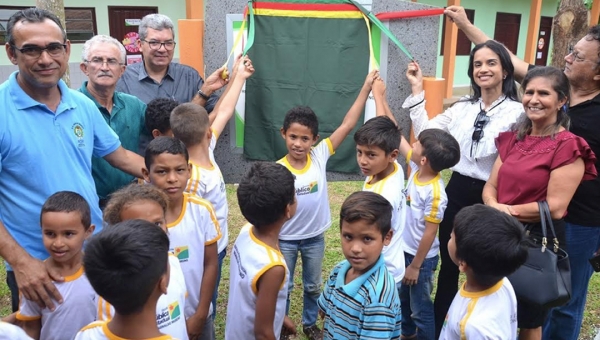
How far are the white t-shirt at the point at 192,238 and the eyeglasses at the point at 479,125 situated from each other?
154cm

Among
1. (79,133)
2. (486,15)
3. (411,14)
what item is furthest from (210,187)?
(486,15)

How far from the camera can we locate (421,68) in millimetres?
3291

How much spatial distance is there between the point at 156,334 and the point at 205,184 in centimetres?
117

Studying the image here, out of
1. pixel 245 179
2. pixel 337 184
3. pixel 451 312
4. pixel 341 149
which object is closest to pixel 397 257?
pixel 451 312

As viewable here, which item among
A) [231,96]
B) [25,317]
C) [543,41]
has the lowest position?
[25,317]

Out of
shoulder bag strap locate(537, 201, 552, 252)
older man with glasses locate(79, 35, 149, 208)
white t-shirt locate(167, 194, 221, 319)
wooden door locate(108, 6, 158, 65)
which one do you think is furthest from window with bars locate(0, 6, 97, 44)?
shoulder bag strap locate(537, 201, 552, 252)

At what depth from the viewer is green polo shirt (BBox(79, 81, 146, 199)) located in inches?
108

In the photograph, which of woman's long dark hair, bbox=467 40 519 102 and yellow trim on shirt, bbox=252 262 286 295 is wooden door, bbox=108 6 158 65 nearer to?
woman's long dark hair, bbox=467 40 519 102

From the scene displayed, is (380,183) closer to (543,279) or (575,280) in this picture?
(543,279)

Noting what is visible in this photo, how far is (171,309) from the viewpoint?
5.85 ft

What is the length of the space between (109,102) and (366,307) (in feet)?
6.34

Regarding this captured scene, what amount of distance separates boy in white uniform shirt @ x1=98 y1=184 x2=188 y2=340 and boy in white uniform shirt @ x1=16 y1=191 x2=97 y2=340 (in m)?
0.14

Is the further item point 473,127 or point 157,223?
point 473,127

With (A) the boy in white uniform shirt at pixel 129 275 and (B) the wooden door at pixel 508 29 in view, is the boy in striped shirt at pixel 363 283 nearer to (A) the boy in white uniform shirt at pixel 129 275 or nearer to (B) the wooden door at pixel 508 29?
(A) the boy in white uniform shirt at pixel 129 275
